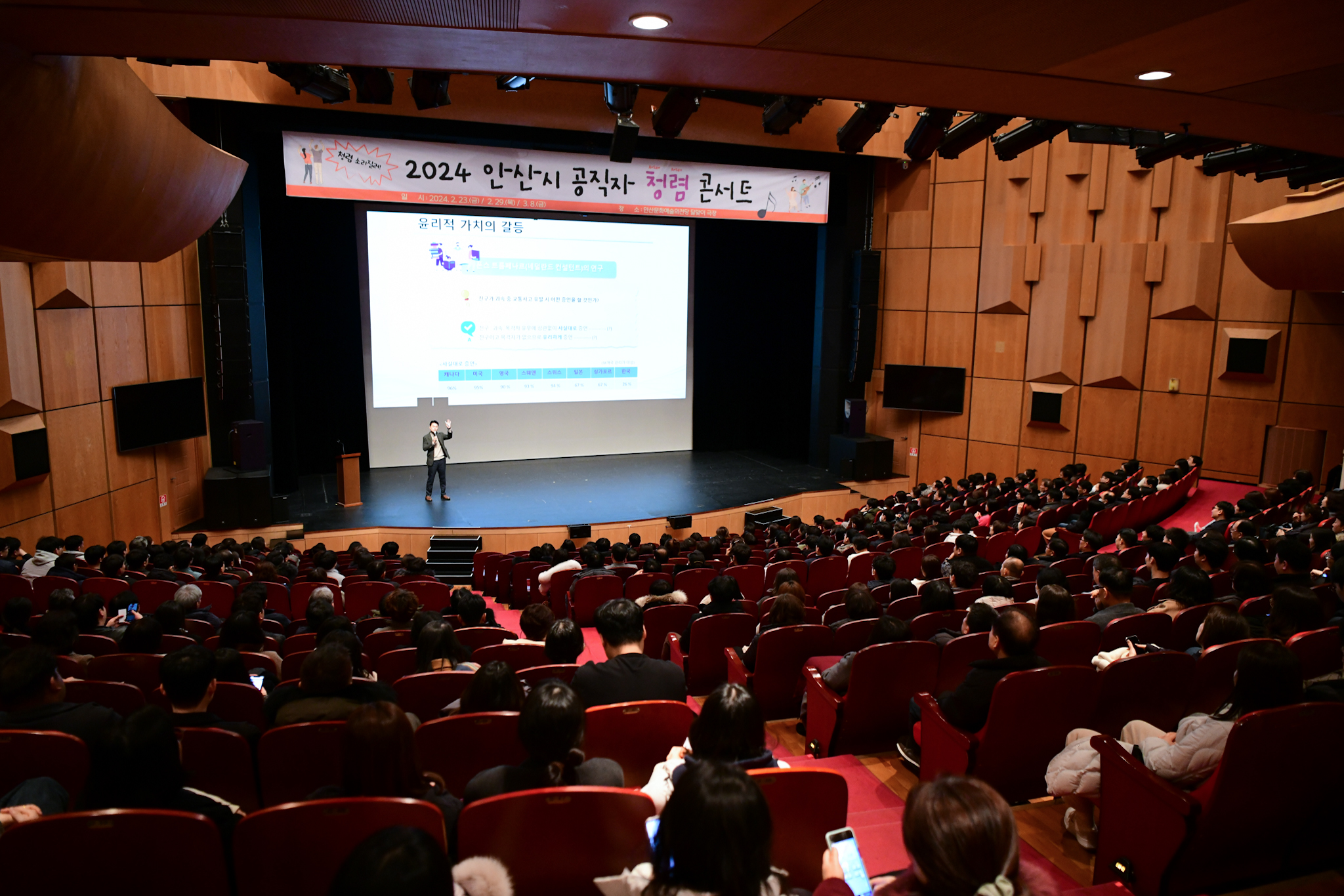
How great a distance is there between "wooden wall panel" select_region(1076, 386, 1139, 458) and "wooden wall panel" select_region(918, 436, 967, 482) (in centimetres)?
199

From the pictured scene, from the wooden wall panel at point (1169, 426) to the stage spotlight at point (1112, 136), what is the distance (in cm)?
527

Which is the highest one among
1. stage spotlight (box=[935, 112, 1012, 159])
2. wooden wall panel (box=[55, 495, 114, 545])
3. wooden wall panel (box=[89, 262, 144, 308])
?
stage spotlight (box=[935, 112, 1012, 159])

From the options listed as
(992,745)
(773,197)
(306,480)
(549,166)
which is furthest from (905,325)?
(992,745)

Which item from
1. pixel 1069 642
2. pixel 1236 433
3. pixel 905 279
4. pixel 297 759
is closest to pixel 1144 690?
pixel 1069 642

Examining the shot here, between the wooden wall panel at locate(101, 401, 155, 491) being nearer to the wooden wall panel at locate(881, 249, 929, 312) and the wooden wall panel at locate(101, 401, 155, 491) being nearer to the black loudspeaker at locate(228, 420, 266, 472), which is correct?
the black loudspeaker at locate(228, 420, 266, 472)

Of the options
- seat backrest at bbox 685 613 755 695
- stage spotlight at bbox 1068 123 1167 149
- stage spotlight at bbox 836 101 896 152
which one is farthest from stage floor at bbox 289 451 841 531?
stage spotlight at bbox 1068 123 1167 149

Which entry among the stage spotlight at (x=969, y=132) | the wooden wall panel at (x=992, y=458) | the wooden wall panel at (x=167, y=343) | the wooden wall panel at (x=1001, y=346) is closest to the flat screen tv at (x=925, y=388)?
the wooden wall panel at (x=1001, y=346)

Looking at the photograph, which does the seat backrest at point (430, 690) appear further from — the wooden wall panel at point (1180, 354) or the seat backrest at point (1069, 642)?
the wooden wall panel at point (1180, 354)

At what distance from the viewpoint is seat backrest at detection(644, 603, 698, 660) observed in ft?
18.0

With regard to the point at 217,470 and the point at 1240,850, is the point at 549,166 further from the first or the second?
the point at 1240,850

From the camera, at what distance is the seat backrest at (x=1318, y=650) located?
345cm

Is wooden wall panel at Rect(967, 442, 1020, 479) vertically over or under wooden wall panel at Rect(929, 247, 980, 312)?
under

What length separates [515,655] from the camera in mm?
4156

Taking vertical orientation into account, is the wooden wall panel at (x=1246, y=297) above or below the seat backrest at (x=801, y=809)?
above
